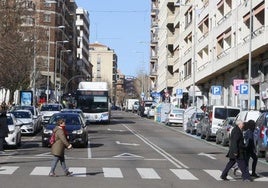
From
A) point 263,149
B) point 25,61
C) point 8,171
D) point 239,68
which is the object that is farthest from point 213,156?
point 25,61

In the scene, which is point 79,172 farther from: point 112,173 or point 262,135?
point 262,135

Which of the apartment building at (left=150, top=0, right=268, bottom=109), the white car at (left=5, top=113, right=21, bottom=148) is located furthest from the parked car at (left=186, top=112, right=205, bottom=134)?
the white car at (left=5, top=113, right=21, bottom=148)

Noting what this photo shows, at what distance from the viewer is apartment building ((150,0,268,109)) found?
40625mm

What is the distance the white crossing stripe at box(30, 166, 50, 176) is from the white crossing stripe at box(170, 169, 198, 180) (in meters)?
3.51

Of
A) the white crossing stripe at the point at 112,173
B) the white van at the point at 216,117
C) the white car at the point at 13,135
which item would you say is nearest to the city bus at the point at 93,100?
the white van at the point at 216,117

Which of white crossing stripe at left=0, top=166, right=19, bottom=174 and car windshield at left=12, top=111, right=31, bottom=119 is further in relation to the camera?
car windshield at left=12, top=111, right=31, bottom=119

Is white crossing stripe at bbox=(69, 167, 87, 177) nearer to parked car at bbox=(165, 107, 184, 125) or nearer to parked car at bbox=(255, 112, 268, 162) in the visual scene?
parked car at bbox=(255, 112, 268, 162)

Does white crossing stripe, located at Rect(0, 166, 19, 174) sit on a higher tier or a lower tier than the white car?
lower

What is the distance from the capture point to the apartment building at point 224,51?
40.6 m

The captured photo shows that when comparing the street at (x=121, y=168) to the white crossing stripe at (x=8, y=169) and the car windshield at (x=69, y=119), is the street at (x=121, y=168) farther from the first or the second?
the car windshield at (x=69, y=119)

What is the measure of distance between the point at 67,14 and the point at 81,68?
41270mm

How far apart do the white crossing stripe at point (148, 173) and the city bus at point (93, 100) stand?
109 feet

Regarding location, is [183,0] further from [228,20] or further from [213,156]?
[213,156]

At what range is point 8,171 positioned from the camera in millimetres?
17078
